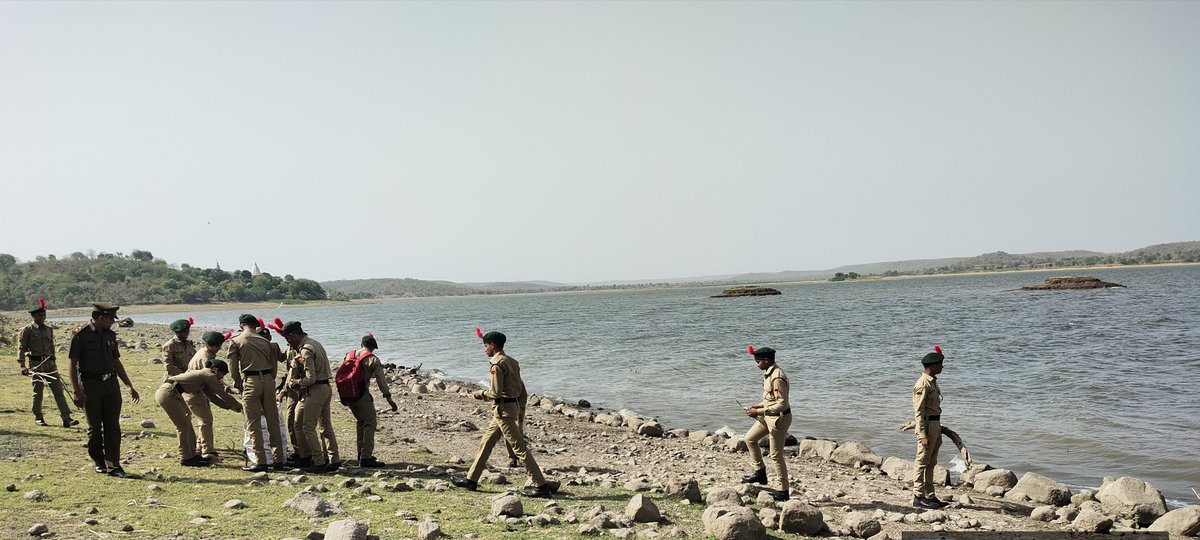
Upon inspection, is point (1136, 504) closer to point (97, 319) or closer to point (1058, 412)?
point (1058, 412)

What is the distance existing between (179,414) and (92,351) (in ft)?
4.51

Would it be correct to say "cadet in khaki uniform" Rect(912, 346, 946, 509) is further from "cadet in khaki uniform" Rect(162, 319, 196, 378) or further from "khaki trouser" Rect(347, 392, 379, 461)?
"cadet in khaki uniform" Rect(162, 319, 196, 378)

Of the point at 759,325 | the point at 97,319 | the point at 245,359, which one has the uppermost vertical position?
the point at 97,319

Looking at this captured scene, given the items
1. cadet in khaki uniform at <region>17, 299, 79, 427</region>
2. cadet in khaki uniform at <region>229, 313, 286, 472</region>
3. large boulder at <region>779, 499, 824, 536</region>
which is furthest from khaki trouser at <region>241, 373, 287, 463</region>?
large boulder at <region>779, 499, 824, 536</region>

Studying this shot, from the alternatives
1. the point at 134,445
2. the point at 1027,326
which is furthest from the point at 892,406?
the point at 1027,326

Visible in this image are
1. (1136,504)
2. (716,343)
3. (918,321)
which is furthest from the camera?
(918,321)

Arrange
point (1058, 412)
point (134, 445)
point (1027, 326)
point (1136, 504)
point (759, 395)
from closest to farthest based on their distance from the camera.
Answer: point (1136, 504) → point (134, 445) → point (1058, 412) → point (759, 395) → point (1027, 326)

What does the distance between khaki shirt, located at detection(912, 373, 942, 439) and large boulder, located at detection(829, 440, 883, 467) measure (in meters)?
3.82

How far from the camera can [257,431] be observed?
384 inches

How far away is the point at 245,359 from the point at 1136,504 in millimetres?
13260

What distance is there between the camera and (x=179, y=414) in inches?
370

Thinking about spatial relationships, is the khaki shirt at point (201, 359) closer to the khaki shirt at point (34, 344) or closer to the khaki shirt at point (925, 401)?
the khaki shirt at point (34, 344)

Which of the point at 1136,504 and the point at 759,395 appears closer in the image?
the point at 1136,504

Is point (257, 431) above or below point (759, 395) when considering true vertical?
above
